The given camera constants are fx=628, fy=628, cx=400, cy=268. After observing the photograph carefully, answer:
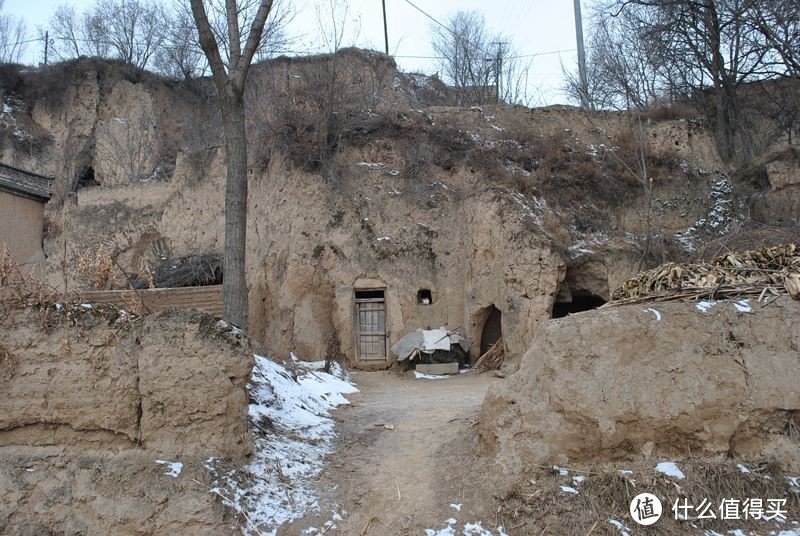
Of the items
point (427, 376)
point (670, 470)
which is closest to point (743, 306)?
point (670, 470)

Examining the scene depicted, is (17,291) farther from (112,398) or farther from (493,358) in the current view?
(493,358)

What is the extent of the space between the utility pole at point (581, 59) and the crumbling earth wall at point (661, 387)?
16.9 metres

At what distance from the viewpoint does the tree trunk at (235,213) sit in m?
8.56

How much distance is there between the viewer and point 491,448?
5699 millimetres

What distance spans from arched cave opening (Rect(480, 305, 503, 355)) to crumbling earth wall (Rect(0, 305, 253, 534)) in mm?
9145

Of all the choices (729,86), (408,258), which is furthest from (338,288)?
(729,86)

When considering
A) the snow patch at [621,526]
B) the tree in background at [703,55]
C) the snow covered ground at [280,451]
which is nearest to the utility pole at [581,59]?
the tree in background at [703,55]

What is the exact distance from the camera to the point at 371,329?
46.7 ft

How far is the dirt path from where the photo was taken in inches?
204

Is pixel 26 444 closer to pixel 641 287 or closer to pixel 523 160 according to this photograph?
pixel 641 287

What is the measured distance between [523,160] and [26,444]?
12724mm

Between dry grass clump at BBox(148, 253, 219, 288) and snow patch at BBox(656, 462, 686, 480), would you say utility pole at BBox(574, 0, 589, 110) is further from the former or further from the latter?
snow patch at BBox(656, 462, 686, 480)

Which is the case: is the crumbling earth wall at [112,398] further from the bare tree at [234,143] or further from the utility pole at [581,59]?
the utility pole at [581,59]

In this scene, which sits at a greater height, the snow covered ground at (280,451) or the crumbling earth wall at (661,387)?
the crumbling earth wall at (661,387)
